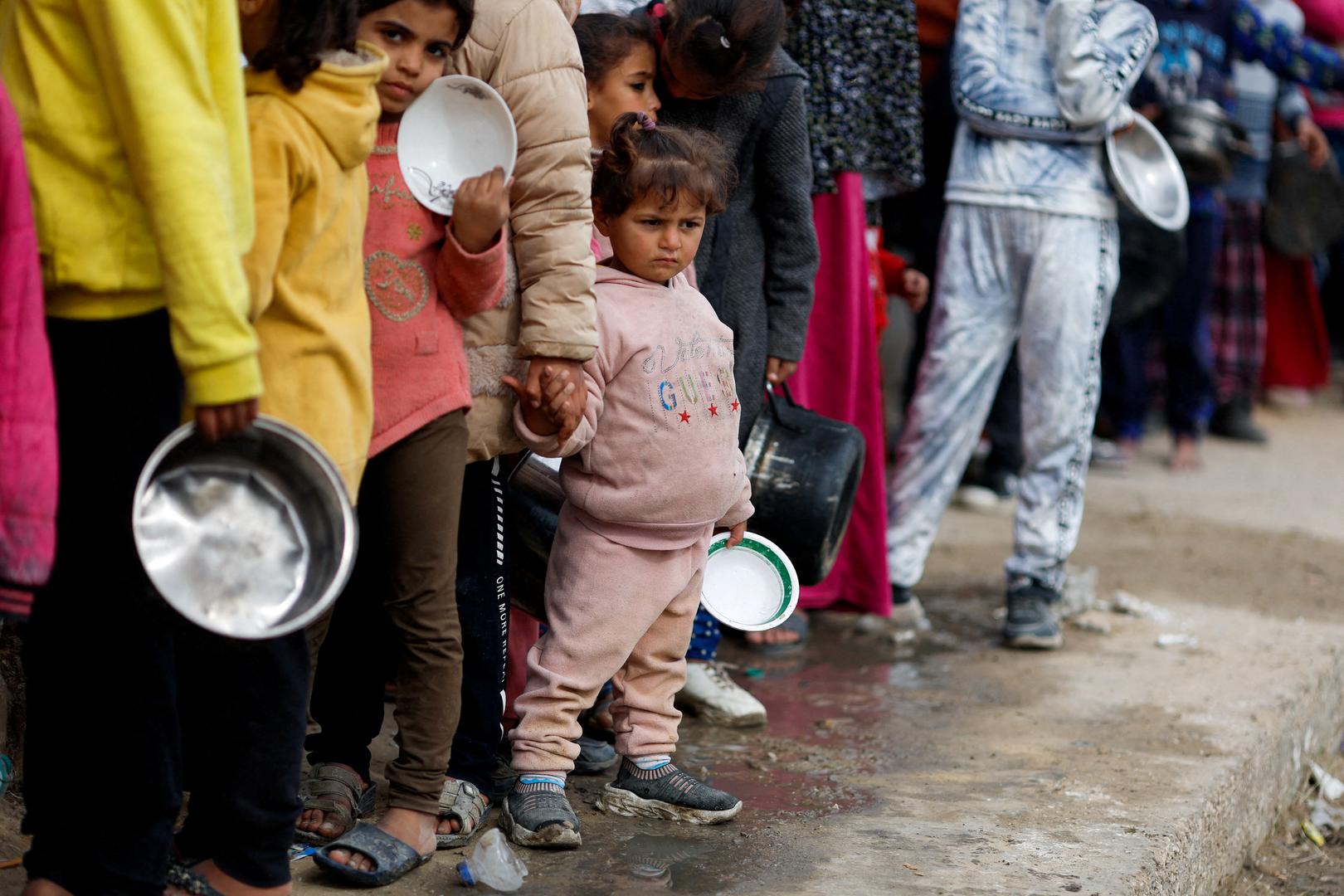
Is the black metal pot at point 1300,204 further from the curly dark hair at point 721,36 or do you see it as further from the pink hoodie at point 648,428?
the pink hoodie at point 648,428

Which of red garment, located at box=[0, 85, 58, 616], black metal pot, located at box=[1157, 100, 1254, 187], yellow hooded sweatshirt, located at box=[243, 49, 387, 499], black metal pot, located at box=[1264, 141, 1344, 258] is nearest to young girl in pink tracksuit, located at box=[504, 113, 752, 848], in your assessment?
yellow hooded sweatshirt, located at box=[243, 49, 387, 499]

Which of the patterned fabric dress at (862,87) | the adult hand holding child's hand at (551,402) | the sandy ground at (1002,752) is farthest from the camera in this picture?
the patterned fabric dress at (862,87)

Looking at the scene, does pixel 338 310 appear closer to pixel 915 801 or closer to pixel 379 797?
pixel 379 797

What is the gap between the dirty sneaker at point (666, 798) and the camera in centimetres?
312

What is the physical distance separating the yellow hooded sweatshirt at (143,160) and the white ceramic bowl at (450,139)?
489mm

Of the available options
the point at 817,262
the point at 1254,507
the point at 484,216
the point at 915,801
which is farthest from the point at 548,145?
the point at 1254,507

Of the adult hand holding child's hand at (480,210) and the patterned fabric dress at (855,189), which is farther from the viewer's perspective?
the patterned fabric dress at (855,189)

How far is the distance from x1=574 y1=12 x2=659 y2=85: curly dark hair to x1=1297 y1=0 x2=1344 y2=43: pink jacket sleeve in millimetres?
5363

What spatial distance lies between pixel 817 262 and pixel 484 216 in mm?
1349

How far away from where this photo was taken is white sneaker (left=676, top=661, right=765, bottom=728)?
3.81 meters

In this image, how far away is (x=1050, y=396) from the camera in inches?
181

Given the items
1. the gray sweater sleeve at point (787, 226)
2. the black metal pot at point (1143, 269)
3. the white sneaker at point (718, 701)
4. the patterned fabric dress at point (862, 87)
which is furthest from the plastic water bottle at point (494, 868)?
the black metal pot at point (1143, 269)

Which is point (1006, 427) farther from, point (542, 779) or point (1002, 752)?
point (542, 779)

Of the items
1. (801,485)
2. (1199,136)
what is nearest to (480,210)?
(801,485)
